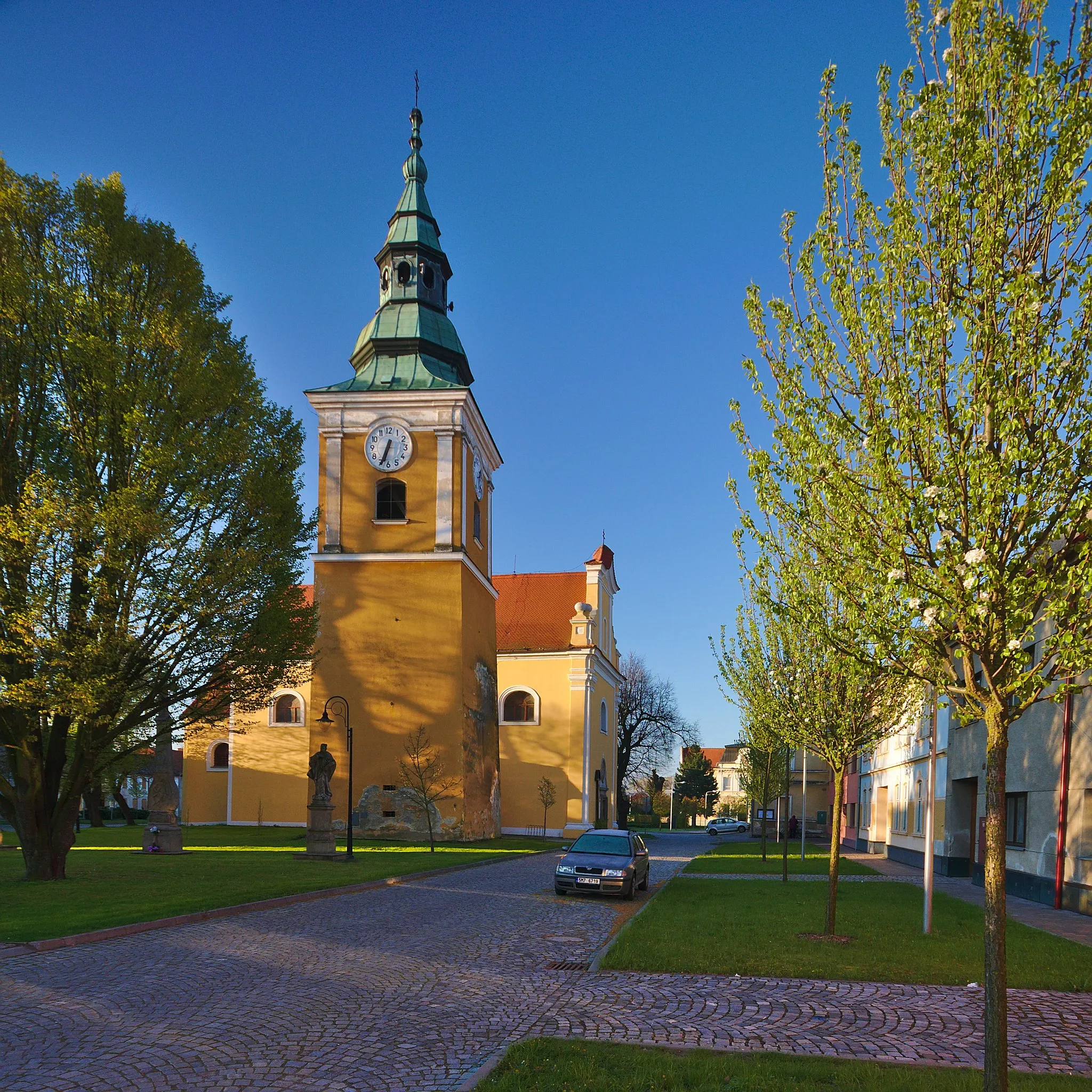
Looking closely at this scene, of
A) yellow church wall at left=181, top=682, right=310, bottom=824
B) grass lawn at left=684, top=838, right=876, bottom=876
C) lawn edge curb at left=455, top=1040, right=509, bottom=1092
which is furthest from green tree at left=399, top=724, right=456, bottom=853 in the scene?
lawn edge curb at left=455, top=1040, right=509, bottom=1092

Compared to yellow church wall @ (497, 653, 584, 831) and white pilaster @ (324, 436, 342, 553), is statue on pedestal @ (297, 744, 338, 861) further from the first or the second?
yellow church wall @ (497, 653, 584, 831)

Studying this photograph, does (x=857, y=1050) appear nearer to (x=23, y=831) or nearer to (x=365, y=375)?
(x=23, y=831)

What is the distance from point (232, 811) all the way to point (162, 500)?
31755mm

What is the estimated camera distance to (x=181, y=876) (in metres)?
19.9

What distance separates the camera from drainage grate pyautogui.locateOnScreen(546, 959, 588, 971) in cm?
1095

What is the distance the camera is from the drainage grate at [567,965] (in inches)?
431

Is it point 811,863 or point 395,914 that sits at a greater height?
point 395,914

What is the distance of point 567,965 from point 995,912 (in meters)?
6.43

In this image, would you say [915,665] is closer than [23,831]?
Yes

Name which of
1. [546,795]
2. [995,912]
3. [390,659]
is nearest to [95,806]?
[546,795]

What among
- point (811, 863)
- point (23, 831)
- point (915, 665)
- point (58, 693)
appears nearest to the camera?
point (915, 665)

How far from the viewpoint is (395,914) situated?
50.9 feet

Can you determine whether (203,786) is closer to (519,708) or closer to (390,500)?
(519,708)

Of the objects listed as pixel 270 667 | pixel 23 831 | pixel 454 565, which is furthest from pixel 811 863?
pixel 23 831
